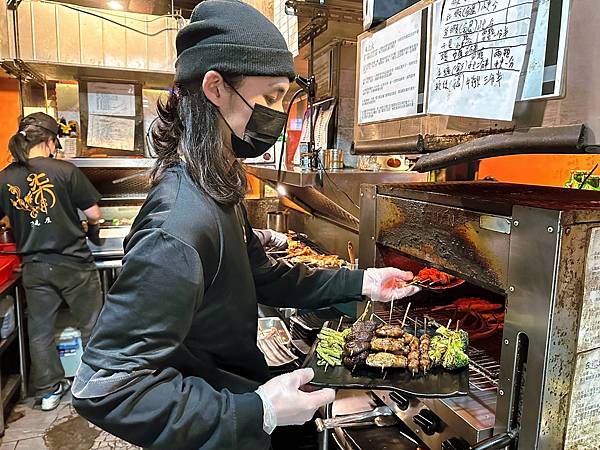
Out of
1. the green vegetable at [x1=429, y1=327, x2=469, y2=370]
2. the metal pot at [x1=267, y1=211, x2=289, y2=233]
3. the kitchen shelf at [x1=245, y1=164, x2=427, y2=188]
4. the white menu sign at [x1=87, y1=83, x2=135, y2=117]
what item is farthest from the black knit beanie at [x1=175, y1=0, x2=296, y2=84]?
the white menu sign at [x1=87, y1=83, x2=135, y2=117]

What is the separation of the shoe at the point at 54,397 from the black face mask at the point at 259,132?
3142 mm

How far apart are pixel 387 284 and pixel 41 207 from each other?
9.58 ft

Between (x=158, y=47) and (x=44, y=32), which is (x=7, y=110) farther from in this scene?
(x=158, y=47)

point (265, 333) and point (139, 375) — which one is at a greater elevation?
point (139, 375)

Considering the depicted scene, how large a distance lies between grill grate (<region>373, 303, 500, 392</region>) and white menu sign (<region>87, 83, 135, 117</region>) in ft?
11.9

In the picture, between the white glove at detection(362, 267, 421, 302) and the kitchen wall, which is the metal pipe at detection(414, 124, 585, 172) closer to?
the white glove at detection(362, 267, 421, 302)

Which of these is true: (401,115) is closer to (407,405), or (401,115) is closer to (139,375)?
(407,405)

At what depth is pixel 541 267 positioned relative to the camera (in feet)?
2.95

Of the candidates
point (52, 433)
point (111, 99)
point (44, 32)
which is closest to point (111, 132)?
point (111, 99)

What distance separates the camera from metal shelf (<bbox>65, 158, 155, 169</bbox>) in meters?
4.05

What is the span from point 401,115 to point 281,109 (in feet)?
1.18

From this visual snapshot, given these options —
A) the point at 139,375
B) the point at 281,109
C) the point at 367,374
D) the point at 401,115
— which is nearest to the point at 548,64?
the point at 401,115

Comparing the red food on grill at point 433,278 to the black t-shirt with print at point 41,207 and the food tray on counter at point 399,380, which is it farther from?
the black t-shirt with print at point 41,207

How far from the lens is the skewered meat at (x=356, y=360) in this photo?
1.35 m
